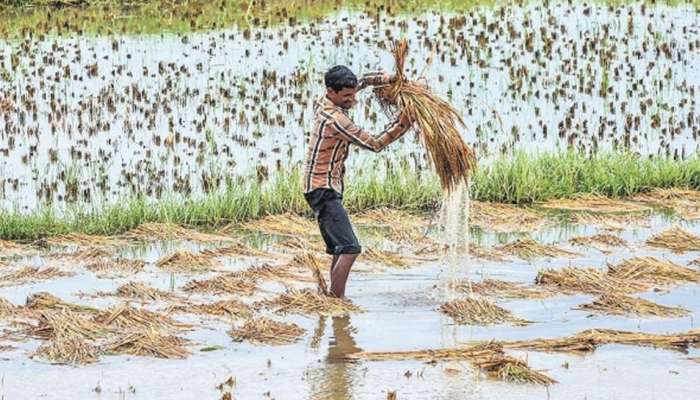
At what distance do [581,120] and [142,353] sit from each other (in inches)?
305

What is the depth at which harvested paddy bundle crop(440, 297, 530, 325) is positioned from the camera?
847cm

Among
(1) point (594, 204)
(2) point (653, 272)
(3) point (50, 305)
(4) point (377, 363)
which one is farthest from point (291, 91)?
(4) point (377, 363)

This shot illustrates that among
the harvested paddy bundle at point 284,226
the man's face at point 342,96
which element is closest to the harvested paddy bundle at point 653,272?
the man's face at point 342,96

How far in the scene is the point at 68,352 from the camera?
7.66 meters

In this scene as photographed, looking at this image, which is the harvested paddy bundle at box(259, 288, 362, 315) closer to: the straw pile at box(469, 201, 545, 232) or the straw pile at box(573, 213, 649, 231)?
the straw pile at box(469, 201, 545, 232)

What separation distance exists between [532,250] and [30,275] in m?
3.29

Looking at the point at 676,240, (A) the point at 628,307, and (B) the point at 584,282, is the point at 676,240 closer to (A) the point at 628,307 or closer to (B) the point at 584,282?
(B) the point at 584,282

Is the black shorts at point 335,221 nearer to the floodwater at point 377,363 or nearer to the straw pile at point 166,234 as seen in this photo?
the floodwater at point 377,363

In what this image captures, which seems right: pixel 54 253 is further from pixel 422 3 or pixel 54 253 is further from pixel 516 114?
pixel 422 3

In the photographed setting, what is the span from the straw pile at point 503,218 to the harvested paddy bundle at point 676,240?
1.02 meters

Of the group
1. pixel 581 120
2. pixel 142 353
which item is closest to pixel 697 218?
pixel 581 120

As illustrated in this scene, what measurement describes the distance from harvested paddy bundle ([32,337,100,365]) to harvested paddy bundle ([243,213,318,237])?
3.39 meters

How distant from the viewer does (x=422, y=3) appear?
22.3 metres

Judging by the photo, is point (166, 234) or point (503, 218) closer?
point (166, 234)
